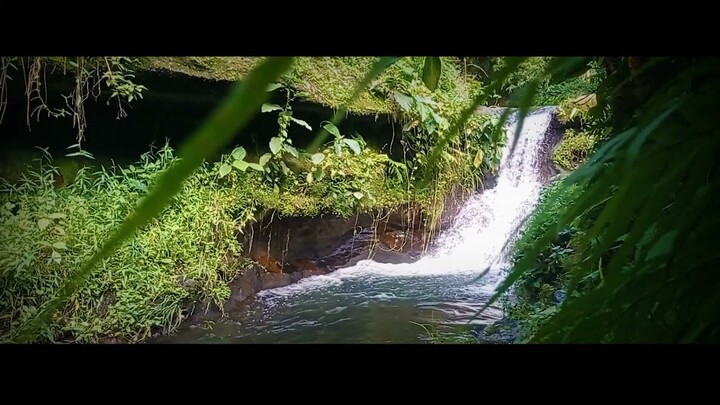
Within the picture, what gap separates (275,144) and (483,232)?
1.34m

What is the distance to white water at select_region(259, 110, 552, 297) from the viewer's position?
95.4 inches

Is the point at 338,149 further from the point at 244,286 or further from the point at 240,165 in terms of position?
the point at 244,286

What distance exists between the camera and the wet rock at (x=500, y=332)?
1620 mm

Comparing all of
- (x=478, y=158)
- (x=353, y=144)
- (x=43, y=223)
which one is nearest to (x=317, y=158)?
(x=353, y=144)

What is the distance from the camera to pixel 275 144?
2.50 meters

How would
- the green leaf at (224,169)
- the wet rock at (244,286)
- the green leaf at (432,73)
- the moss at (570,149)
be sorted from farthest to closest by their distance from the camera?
the moss at (570,149), the green leaf at (224,169), the wet rock at (244,286), the green leaf at (432,73)

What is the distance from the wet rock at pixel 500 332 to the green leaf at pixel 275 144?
1.42m


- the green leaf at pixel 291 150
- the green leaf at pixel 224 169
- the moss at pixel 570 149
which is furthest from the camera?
the moss at pixel 570 149

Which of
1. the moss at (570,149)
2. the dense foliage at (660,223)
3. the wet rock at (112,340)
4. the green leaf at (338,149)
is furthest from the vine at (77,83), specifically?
the moss at (570,149)

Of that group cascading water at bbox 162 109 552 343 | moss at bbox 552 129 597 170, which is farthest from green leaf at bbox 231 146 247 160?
moss at bbox 552 129 597 170

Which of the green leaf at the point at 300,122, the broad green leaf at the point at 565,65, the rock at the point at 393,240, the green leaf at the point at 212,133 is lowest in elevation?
the green leaf at the point at 212,133

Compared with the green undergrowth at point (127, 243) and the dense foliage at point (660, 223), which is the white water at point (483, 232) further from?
the dense foliage at point (660, 223)
